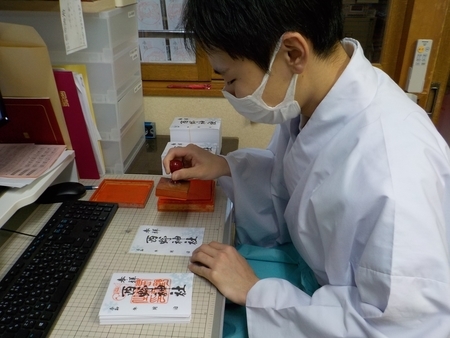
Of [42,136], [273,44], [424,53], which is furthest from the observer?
[424,53]

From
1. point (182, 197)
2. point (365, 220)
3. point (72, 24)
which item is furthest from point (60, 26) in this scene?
point (365, 220)

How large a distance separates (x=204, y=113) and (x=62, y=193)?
0.72 meters

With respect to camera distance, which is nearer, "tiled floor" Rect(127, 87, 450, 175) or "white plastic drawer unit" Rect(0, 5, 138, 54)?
"white plastic drawer unit" Rect(0, 5, 138, 54)

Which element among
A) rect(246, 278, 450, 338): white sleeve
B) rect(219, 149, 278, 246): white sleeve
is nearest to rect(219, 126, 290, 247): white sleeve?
rect(219, 149, 278, 246): white sleeve

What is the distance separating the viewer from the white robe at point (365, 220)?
0.59m

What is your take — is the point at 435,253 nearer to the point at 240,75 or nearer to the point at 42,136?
the point at 240,75

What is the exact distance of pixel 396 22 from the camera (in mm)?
1482

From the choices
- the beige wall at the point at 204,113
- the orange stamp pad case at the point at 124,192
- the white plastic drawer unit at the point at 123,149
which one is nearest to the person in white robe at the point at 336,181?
the orange stamp pad case at the point at 124,192

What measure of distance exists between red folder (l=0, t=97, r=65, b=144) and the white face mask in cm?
49

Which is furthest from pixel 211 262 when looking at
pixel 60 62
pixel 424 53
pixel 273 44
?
pixel 424 53

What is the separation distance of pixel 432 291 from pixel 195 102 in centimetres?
113

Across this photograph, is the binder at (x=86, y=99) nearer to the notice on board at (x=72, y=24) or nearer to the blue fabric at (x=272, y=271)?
the notice on board at (x=72, y=24)

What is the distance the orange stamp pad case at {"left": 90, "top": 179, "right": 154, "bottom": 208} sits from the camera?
97cm

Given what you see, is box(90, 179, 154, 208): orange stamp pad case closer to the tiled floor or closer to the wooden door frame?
the tiled floor
